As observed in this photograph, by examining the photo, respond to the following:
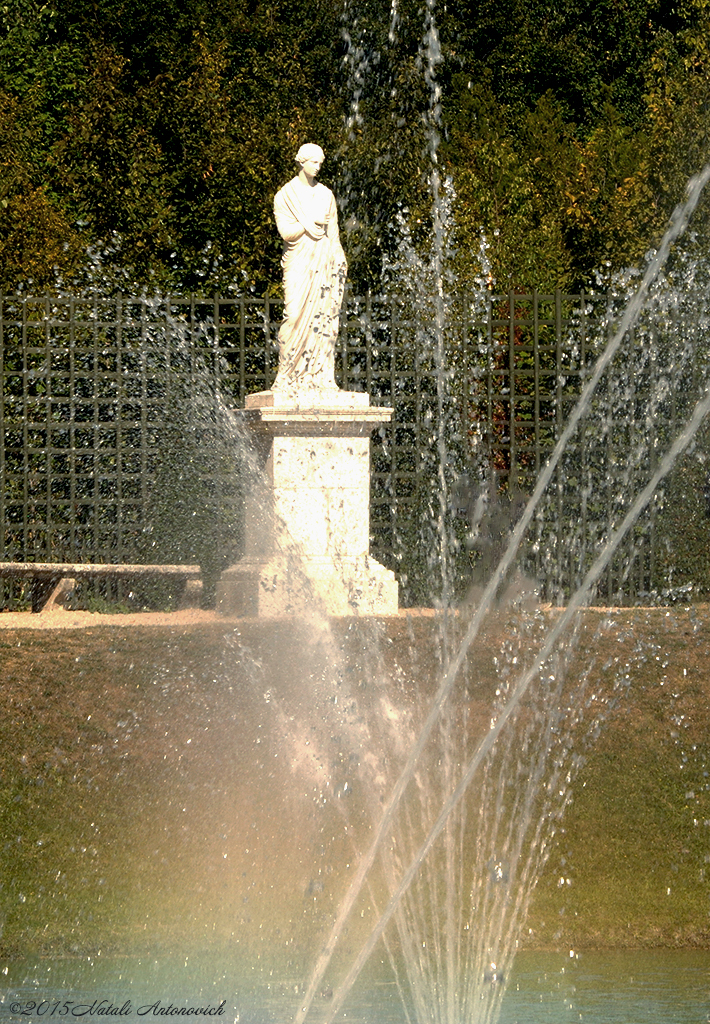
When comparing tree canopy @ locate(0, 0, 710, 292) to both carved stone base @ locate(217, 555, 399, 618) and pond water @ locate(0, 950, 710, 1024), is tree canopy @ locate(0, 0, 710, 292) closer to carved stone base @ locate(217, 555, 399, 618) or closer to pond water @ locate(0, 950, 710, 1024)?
carved stone base @ locate(217, 555, 399, 618)

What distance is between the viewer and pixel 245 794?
24.9 feet

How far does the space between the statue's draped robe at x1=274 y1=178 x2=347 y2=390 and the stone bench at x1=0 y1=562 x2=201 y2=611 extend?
157 cm

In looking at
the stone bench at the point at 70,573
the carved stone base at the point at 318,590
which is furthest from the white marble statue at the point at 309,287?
the stone bench at the point at 70,573

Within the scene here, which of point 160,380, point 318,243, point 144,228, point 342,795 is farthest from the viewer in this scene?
point 144,228

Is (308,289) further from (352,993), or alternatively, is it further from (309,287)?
(352,993)

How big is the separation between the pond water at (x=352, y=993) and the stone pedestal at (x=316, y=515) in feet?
15.2

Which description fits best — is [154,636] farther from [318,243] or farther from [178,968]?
[178,968]

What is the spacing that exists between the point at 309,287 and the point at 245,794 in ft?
13.6

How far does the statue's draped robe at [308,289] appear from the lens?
10.7 m

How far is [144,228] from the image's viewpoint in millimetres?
20172

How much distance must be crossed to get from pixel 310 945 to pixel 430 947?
1.48 ft

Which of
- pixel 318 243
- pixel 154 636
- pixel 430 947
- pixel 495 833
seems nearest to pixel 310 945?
pixel 430 947

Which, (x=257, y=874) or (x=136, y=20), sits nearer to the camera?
(x=257, y=874)

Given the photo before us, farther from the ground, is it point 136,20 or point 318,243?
point 136,20
